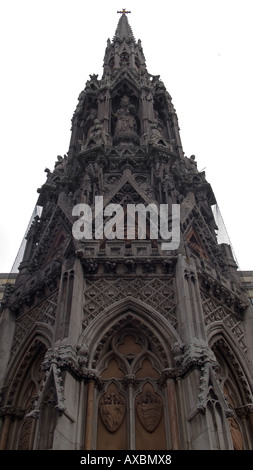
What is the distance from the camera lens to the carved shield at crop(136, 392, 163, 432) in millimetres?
10664

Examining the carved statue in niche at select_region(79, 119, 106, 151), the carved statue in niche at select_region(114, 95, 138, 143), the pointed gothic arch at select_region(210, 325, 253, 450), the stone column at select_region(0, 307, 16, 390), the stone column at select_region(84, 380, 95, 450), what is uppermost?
the carved statue in niche at select_region(114, 95, 138, 143)

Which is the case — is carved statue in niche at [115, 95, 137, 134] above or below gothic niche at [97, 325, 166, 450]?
above

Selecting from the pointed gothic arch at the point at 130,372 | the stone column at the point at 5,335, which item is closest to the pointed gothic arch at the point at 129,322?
the pointed gothic arch at the point at 130,372

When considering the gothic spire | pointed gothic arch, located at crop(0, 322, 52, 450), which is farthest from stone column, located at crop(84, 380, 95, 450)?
the gothic spire

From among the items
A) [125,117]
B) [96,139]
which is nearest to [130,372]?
[96,139]

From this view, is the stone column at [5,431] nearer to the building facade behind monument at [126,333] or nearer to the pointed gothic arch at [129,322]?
the building facade behind monument at [126,333]

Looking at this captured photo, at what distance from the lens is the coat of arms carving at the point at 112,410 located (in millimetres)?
10656

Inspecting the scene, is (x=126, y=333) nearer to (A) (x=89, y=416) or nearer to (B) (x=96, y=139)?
(A) (x=89, y=416)

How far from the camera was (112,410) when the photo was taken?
10930 mm

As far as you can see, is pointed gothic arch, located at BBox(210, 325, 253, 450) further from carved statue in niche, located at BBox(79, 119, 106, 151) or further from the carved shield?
carved statue in niche, located at BBox(79, 119, 106, 151)

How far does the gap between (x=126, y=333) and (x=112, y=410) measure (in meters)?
2.17

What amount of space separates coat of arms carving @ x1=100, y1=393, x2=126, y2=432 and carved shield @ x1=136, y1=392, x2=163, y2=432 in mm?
439

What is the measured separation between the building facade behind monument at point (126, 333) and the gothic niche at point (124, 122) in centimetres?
212
